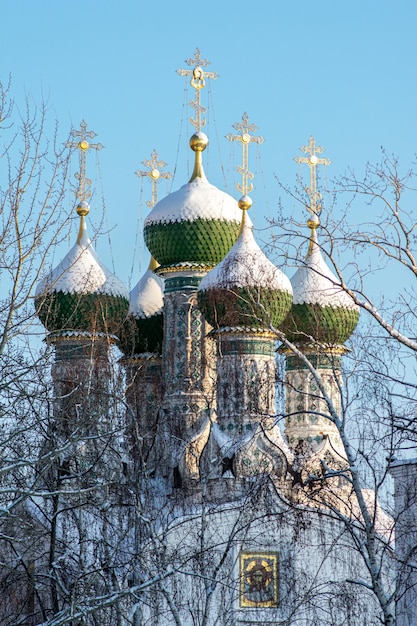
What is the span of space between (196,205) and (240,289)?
2290mm

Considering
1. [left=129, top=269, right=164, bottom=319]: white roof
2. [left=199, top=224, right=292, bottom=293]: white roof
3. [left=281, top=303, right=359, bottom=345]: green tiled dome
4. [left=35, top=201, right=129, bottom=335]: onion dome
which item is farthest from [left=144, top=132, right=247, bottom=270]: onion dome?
[left=281, top=303, right=359, bottom=345]: green tiled dome

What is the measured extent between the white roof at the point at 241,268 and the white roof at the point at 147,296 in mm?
2509

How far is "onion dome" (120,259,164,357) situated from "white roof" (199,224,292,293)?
2366 mm

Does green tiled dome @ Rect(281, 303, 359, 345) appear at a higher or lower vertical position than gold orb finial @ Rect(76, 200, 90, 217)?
lower

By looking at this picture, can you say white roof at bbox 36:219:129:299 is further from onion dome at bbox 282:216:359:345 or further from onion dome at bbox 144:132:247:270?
onion dome at bbox 282:216:359:345

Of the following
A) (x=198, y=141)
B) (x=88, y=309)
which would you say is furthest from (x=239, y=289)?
(x=198, y=141)

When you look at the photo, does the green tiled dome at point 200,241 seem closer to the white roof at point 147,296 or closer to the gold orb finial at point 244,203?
the gold orb finial at point 244,203

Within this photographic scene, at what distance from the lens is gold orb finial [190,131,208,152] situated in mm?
21812

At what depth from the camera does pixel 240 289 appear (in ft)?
64.5

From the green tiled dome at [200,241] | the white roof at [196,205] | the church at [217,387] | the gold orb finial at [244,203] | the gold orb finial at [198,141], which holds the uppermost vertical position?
the gold orb finial at [198,141]

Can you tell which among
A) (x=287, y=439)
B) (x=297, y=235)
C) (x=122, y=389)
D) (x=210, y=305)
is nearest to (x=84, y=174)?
(x=210, y=305)

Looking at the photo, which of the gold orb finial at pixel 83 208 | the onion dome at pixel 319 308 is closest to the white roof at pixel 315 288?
the onion dome at pixel 319 308

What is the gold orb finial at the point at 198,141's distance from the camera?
A: 21.8 m

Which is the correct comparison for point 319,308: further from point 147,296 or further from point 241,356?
point 147,296
